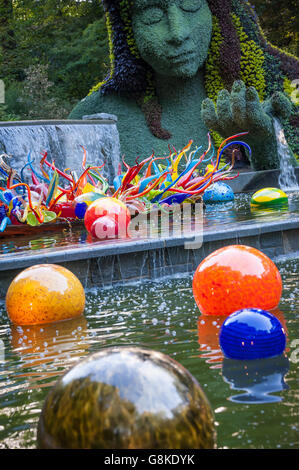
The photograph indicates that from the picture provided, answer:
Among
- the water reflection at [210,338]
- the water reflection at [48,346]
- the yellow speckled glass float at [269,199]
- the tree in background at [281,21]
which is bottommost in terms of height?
the water reflection at [48,346]

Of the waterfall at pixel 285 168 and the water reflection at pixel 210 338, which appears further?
the waterfall at pixel 285 168

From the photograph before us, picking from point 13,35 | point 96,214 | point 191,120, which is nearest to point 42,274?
point 96,214

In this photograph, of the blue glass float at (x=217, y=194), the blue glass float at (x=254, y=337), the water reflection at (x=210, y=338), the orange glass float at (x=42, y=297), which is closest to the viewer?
the blue glass float at (x=254, y=337)

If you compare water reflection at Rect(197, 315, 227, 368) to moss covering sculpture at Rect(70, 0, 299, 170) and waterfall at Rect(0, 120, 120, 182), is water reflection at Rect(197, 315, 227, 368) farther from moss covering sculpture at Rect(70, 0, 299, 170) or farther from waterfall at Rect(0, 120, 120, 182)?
moss covering sculpture at Rect(70, 0, 299, 170)

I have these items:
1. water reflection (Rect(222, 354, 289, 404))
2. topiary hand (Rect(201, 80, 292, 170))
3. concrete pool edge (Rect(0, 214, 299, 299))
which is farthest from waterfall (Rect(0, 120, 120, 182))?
water reflection (Rect(222, 354, 289, 404))

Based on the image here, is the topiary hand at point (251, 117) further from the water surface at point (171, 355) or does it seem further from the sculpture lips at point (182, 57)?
the water surface at point (171, 355)

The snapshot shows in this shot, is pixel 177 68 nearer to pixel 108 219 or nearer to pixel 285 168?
pixel 285 168

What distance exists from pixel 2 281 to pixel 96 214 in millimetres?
2021

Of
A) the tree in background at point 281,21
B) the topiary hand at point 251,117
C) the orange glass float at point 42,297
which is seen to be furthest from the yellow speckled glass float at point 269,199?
the tree in background at point 281,21

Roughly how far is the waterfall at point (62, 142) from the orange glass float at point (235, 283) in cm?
890

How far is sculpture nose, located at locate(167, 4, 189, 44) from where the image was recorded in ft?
60.1

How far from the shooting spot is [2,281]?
560 cm

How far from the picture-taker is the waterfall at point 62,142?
13.5 metres

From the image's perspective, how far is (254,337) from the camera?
3.37 m
